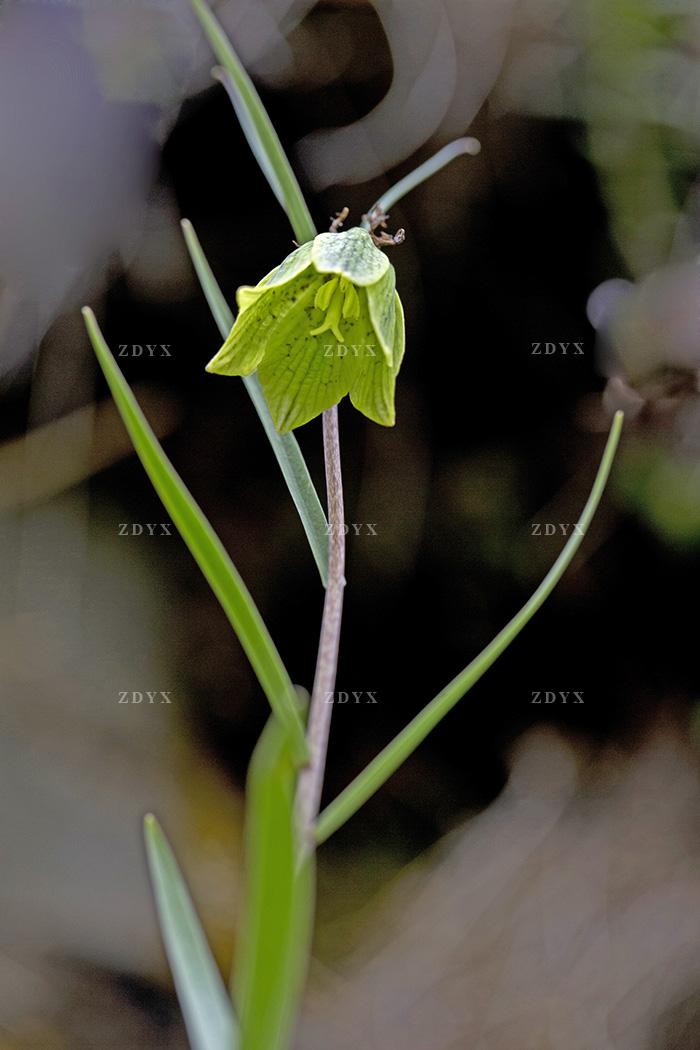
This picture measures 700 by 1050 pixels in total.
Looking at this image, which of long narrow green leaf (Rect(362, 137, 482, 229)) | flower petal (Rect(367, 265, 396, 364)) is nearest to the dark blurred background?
long narrow green leaf (Rect(362, 137, 482, 229))

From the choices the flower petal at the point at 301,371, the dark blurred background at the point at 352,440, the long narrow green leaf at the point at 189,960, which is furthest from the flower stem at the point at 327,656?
the dark blurred background at the point at 352,440

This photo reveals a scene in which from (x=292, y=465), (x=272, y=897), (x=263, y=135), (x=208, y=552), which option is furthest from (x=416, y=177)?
(x=272, y=897)

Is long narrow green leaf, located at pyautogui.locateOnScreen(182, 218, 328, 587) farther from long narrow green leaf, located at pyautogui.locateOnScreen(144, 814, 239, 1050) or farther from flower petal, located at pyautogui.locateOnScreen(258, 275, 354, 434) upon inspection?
long narrow green leaf, located at pyautogui.locateOnScreen(144, 814, 239, 1050)

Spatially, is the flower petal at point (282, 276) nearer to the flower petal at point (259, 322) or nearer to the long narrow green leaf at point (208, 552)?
the flower petal at point (259, 322)

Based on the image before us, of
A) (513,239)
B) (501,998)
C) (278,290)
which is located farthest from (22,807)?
(513,239)

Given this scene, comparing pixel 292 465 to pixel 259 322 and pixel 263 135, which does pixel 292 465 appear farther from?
pixel 263 135

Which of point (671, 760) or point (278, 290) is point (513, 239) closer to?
point (278, 290)
